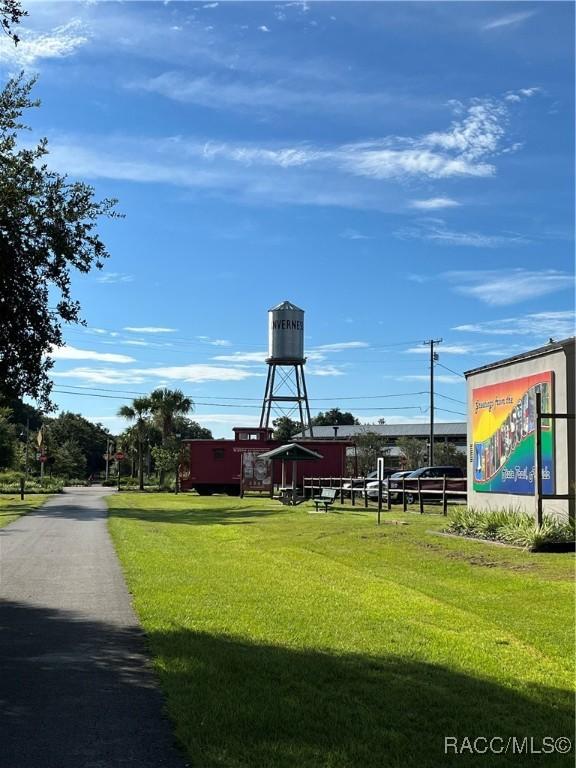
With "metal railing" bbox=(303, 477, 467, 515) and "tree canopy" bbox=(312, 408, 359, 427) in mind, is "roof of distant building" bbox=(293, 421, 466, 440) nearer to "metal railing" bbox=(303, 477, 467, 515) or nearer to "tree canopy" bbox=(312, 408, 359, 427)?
"tree canopy" bbox=(312, 408, 359, 427)

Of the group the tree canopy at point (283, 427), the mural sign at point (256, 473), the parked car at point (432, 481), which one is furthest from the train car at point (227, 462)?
the tree canopy at point (283, 427)

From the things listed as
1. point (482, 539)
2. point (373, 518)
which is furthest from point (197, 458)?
point (482, 539)

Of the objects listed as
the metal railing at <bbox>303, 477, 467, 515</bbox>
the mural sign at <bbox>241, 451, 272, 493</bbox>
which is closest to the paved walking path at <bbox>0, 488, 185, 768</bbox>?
the metal railing at <bbox>303, 477, 467, 515</bbox>

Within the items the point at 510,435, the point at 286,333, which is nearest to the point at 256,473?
the point at 286,333

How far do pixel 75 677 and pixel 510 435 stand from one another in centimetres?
1429

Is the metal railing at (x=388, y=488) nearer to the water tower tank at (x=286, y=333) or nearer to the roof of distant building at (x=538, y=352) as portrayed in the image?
the roof of distant building at (x=538, y=352)

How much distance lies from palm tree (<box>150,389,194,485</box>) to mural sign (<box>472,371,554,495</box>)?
4224 cm

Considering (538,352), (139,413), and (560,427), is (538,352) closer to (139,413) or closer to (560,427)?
(560,427)

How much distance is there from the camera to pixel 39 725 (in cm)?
536

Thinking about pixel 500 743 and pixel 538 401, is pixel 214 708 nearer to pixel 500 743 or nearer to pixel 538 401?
pixel 500 743

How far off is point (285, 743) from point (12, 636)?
4.54m

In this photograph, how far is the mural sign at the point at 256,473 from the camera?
44.4m

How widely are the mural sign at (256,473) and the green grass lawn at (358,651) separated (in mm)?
28792

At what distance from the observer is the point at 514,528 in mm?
15773
